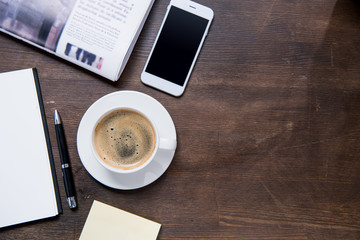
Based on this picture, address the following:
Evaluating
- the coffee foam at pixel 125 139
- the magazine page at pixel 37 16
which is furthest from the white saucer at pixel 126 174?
the magazine page at pixel 37 16

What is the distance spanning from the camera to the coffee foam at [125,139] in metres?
0.73

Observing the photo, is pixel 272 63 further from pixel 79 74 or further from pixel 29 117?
pixel 29 117

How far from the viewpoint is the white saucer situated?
0.73 meters

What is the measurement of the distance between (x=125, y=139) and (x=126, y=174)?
0.24ft

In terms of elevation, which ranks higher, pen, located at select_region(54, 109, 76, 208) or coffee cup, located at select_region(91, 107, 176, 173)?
coffee cup, located at select_region(91, 107, 176, 173)

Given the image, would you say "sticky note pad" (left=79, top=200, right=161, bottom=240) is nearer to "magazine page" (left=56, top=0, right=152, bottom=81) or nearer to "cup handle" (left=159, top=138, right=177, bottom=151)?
"cup handle" (left=159, top=138, right=177, bottom=151)

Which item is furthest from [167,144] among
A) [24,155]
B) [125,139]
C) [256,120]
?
[24,155]

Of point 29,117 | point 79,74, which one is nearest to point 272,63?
point 79,74

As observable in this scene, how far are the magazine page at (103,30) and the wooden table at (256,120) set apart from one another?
0.04 metres

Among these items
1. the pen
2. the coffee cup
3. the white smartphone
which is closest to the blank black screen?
the white smartphone

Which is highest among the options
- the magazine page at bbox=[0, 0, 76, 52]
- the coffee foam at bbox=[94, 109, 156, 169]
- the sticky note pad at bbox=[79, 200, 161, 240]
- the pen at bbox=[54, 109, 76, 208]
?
the magazine page at bbox=[0, 0, 76, 52]

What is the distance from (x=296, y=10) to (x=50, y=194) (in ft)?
2.20

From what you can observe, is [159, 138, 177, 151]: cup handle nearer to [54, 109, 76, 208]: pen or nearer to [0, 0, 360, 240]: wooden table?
[0, 0, 360, 240]: wooden table

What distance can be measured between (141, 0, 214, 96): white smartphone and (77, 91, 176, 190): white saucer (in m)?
0.05
